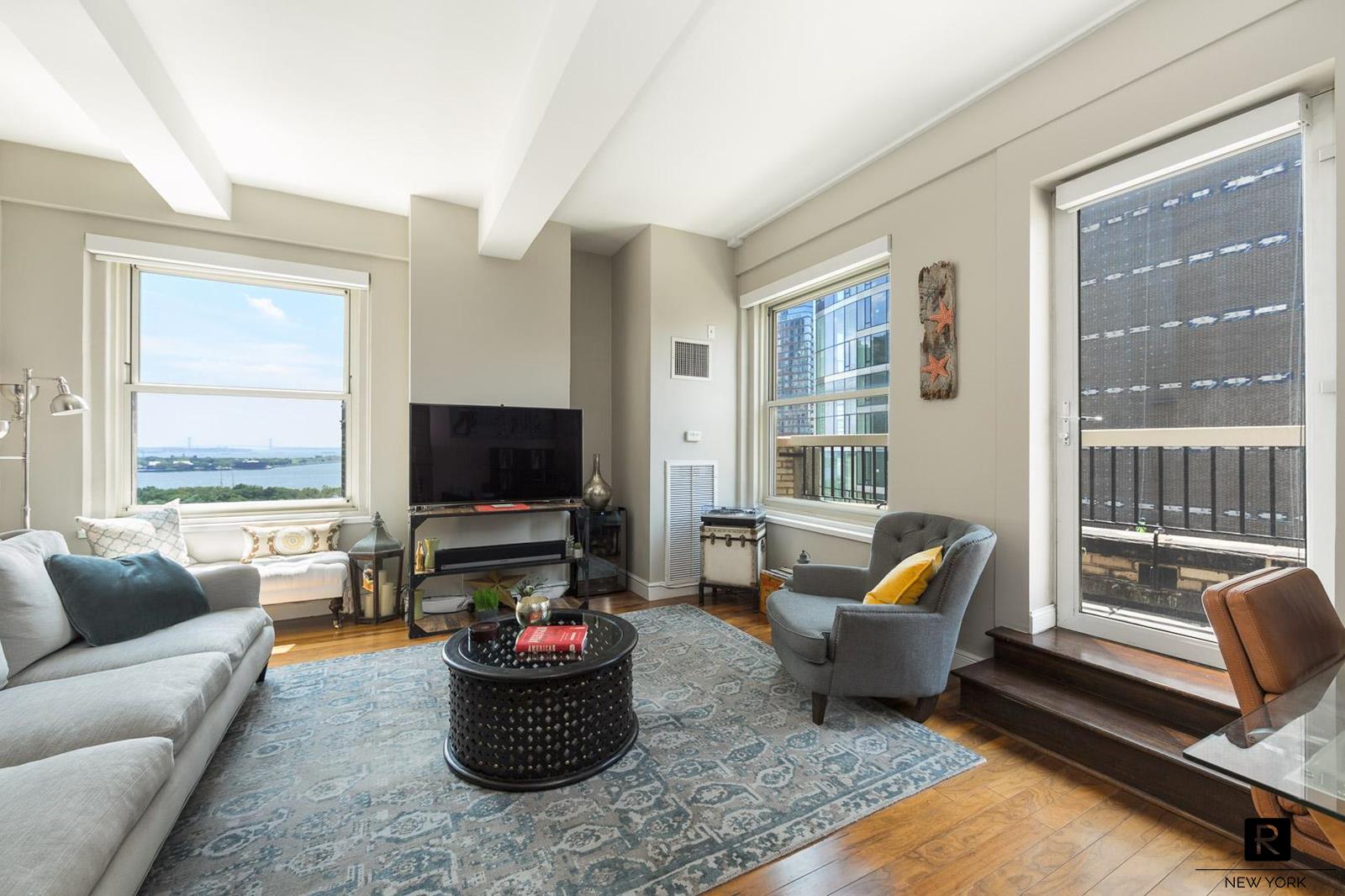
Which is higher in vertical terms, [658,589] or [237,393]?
[237,393]

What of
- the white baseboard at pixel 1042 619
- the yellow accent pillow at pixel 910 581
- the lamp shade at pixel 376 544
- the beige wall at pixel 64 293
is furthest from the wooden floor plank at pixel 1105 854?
the beige wall at pixel 64 293

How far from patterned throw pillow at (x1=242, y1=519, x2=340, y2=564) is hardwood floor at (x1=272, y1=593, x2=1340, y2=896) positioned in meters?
3.60

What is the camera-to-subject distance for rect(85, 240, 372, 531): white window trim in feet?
11.7

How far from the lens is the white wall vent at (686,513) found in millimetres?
4504

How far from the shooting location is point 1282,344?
2033 mm

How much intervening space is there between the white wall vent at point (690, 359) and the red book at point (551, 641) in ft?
8.80

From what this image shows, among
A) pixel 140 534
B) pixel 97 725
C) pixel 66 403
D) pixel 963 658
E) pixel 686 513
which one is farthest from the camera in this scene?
pixel 686 513

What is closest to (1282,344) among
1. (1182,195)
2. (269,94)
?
(1182,195)

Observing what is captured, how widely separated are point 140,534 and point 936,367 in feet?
15.4

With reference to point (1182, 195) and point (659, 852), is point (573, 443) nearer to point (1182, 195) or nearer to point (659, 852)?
point (659, 852)

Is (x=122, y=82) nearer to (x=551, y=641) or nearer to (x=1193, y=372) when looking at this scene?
(x=551, y=641)

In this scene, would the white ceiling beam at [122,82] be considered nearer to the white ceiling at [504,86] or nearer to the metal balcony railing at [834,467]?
the white ceiling at [504,86]

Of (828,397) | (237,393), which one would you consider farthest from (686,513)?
(237,393)

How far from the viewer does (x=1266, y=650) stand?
3.85ft
